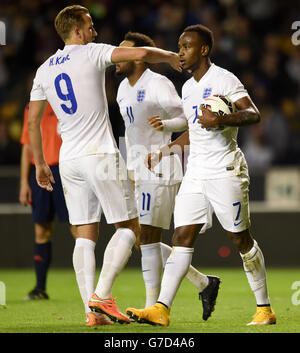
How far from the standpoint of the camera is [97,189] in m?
5.95

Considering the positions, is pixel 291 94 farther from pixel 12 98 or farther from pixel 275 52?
pixel 12 98

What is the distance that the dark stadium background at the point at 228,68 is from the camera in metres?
11.2

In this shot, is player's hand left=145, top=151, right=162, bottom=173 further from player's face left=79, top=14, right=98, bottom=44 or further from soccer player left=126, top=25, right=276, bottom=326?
player's face left=79, top=14, right=98, bottom=44

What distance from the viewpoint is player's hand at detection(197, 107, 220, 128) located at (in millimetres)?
5566

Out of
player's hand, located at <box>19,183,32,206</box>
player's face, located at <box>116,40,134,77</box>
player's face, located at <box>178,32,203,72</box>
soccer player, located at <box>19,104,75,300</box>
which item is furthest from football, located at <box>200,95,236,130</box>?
player's hand, located at <box>19,183,32,206</box>

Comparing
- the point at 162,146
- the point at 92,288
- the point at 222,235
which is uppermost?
the point at 162,146

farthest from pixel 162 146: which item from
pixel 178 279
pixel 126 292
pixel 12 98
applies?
pixel 12 98

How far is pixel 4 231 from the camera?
36.6 ft

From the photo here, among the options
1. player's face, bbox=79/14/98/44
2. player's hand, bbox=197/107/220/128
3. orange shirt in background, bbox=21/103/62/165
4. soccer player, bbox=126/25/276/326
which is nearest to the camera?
player's hand, bbox=197/107/220/128

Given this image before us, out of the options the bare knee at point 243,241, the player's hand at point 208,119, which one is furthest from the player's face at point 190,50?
the bare knee at point 243,241

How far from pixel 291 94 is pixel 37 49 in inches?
164

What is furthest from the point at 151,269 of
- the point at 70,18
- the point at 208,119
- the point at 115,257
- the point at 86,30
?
the point at 70,18

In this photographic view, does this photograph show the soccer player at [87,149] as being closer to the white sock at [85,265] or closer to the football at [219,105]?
the white sock at [85,265]

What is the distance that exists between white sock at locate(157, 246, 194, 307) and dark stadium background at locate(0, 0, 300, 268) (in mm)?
5145
